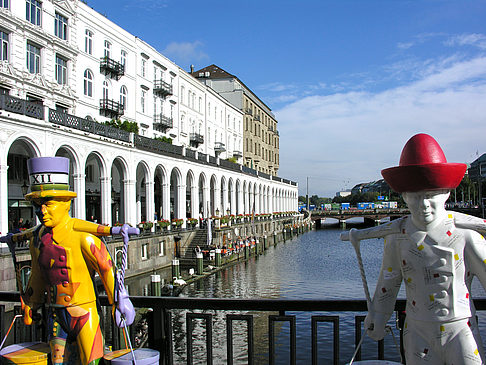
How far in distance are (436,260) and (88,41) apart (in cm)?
3003

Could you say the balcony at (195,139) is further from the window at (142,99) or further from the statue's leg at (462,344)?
the statue's leg at (462,344)

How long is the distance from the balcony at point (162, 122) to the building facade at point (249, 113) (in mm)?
25553

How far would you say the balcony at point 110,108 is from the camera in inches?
1179

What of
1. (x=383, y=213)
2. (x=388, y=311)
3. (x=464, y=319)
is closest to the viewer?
(x=464, y=319)

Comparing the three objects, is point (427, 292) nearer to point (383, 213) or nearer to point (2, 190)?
point (2, 190)

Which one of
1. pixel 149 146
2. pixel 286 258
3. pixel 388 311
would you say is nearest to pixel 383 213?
pixel 286 258

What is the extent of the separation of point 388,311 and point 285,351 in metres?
11.1

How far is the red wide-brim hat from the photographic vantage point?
2691 mm

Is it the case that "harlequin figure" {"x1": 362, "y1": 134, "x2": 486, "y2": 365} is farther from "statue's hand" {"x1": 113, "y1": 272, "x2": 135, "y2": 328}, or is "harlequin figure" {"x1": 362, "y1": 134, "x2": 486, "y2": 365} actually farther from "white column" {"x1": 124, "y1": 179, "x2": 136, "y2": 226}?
"white column" {"x1": 124, "y1": 179, "x2": 136, "y2": 226}

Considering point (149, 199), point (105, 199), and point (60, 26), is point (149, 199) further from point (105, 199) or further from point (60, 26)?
point (60, 26)

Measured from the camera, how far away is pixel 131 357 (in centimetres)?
347

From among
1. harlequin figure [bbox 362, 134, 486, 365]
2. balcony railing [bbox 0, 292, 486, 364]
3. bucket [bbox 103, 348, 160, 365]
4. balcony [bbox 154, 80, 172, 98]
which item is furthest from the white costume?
balcony [bbox 154, 80, 172, 98]

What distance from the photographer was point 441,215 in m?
2.81

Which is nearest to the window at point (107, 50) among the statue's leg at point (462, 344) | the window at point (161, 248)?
the window at point (161, 248)
